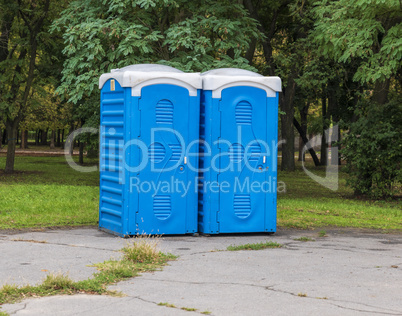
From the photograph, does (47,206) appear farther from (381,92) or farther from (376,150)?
(381,92)

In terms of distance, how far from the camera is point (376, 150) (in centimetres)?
1767

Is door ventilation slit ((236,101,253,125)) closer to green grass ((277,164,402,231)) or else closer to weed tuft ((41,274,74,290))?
green grass ((277,164,402,231))

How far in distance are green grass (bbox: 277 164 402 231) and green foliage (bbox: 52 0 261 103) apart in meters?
3.99

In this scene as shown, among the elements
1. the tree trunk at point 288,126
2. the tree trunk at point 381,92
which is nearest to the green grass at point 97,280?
the tree trunk at point 381,92

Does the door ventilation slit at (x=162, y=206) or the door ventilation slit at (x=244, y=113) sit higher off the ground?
the door ventilation slit at (x=244, y=113)

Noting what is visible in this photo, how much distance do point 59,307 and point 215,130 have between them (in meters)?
4.90

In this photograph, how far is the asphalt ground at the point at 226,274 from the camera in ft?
18.4

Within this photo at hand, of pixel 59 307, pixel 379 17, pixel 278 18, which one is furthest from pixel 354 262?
pixel 278 18

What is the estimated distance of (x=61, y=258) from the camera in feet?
25.5

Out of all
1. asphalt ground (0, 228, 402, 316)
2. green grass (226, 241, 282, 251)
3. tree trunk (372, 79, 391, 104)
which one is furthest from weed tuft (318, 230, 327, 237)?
tree trunk (372, 79, 391, 104)

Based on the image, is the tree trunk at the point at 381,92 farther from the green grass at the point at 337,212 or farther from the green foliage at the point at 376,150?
the green grass at the point at 337,212

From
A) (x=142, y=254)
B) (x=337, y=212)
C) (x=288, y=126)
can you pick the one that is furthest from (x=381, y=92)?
(x=288, y=126)

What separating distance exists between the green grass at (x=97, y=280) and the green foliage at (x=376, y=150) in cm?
1106

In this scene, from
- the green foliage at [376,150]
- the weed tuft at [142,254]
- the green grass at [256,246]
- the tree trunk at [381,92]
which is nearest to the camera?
the weed tuft at [142,254]
